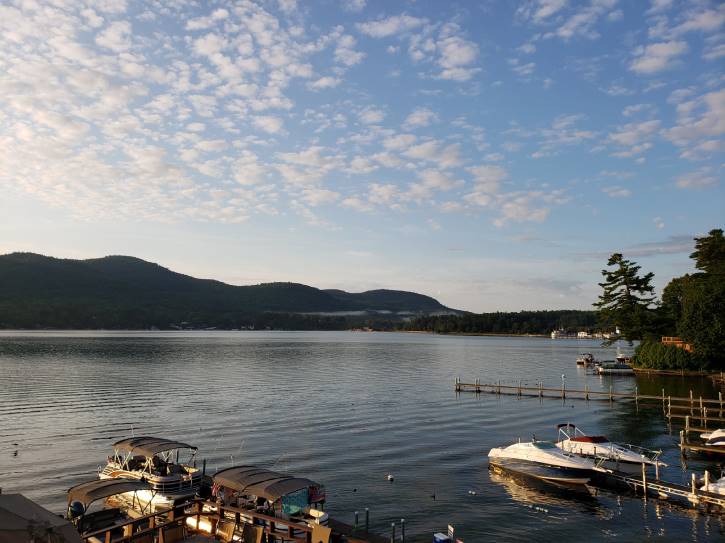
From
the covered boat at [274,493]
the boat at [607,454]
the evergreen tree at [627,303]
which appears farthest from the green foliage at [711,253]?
the covered boat at [274,493]

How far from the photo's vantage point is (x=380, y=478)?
36.7 metres

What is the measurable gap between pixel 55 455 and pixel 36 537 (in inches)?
1399

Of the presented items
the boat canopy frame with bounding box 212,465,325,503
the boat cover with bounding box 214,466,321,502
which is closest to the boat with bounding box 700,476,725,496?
the boat canopy frame with bounding box 212,465,325,503

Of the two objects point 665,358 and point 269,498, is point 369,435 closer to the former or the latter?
point 269,498

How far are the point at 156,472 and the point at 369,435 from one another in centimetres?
2317

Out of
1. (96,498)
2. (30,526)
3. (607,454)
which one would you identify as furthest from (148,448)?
(607,454)

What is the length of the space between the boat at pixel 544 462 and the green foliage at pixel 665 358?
75.1 m

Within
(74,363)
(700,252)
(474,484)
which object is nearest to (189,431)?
(474,484)

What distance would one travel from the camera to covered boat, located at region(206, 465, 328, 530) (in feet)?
75.5

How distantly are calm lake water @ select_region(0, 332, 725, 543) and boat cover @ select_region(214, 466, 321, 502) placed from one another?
296 inches

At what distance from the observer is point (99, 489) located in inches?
860

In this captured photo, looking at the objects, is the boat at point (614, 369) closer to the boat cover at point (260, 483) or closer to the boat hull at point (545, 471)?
the boat hull at point (545, 471)

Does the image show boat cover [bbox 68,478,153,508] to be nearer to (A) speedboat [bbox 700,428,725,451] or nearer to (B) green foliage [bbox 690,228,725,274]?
(A) speedboat [bbox 700,428,725,451]

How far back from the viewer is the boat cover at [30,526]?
476 inches
